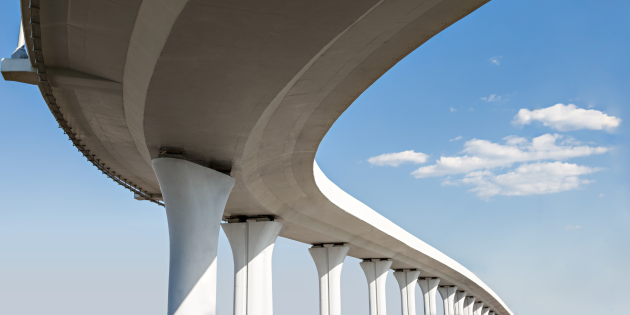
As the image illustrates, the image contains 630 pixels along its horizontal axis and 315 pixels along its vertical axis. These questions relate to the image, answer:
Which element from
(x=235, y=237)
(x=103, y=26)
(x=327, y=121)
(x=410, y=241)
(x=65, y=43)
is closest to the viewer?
(x=103, y=26)

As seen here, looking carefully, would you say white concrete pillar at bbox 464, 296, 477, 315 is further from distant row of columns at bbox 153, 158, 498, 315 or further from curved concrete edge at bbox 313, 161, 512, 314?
distant row of columns at bbox 153, 158, 498, 315

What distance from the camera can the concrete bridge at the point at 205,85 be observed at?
8.88 metres

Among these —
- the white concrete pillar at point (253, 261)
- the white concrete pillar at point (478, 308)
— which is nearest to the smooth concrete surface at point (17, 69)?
the white concrete pillar at point (253, 261)

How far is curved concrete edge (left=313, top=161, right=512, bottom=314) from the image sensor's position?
2264 centimetres

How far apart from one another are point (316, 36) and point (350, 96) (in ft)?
13.1

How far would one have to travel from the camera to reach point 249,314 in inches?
936

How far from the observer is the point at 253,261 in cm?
2500

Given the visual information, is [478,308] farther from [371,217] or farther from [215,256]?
[215,256]

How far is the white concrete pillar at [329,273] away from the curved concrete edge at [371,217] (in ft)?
11.8

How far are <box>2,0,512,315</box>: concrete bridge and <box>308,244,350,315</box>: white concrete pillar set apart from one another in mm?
12062

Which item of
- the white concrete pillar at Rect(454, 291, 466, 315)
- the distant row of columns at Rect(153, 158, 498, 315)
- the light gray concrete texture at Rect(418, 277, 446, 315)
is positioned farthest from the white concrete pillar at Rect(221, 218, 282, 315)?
the white concrete pillar at Rect(454, 291, 466, 315)

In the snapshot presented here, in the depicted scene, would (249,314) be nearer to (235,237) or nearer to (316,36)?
(235,237)

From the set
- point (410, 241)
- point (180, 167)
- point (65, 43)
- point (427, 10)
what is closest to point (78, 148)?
point (180, 167)

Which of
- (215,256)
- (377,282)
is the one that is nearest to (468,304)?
(377,282)
